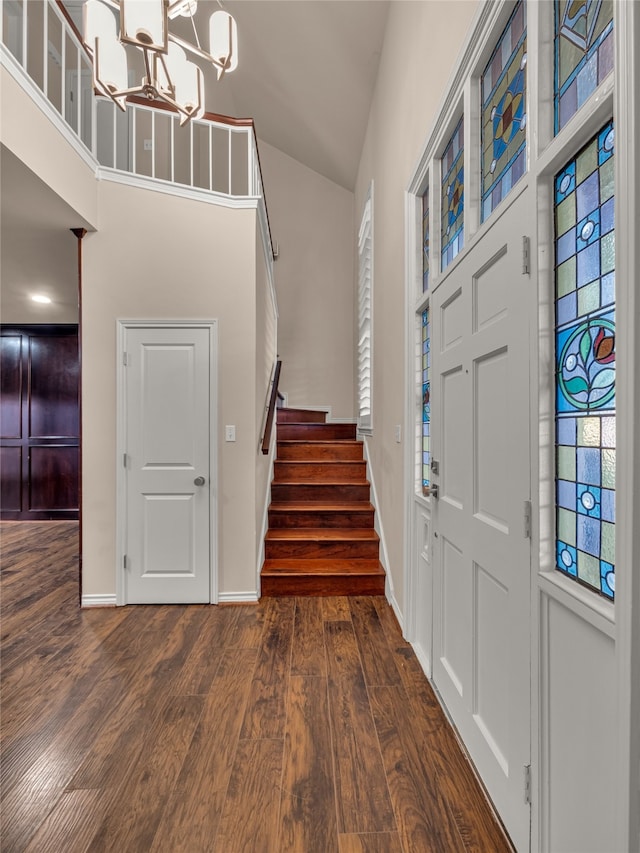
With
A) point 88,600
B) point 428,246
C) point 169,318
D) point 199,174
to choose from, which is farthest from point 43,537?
point 428,246

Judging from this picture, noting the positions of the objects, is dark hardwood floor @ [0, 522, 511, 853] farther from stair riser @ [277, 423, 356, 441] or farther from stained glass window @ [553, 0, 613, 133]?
stair riser @ [277, 423, 356, 441]

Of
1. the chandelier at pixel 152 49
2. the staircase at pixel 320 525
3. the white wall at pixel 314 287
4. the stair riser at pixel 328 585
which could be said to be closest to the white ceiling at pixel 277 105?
the white wall at pixel 314 287

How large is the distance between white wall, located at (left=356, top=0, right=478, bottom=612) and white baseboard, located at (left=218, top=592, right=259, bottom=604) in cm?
102

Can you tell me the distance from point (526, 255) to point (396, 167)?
2.25 m

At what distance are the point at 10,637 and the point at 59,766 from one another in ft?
4.55

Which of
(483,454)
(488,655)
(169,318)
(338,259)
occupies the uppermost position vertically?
(338,259)

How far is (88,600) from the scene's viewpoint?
3.24m

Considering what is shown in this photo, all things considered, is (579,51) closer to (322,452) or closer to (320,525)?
(320,525)

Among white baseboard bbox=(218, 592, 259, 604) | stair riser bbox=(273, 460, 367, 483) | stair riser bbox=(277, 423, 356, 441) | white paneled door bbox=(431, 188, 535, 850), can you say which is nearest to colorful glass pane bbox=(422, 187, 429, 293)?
white paneled door bbox=(431, 188, 535, 850)

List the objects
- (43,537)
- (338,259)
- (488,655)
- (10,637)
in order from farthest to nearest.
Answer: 1. (338,259)
2. (43,537)
3. (10,637)
4. (488,655)

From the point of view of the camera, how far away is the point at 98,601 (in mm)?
3246

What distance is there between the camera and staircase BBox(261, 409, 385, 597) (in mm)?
3402

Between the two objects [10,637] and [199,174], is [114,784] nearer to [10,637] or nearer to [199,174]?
[10,637]

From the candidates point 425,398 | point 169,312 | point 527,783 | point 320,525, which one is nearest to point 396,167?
point 425,398
